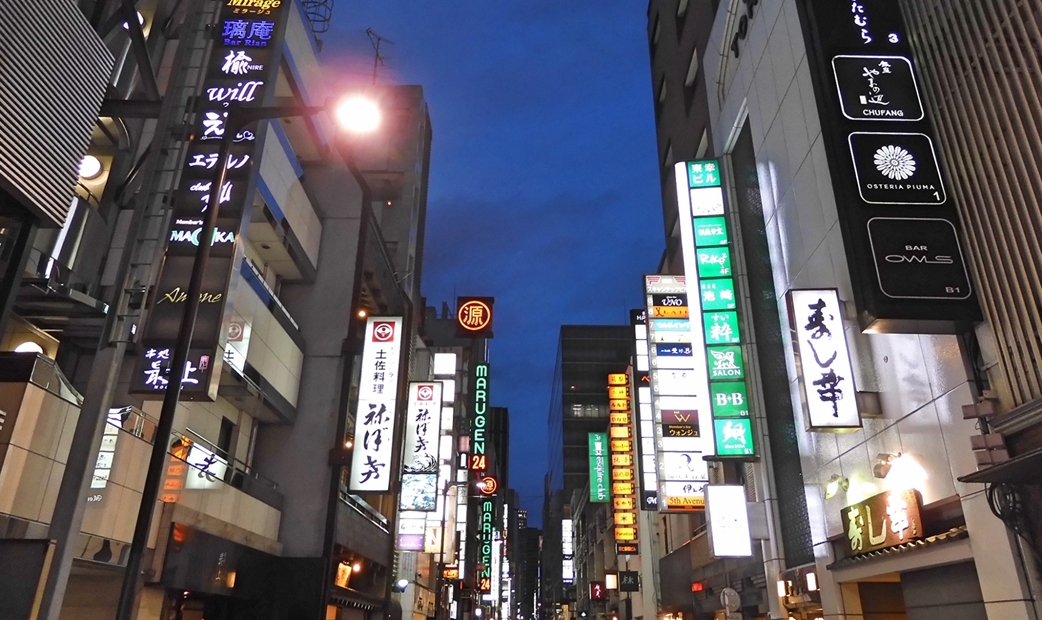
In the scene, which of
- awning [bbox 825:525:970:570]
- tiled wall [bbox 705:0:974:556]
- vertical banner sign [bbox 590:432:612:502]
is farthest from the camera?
vertical banner sign [bbox 590:432:612:502]

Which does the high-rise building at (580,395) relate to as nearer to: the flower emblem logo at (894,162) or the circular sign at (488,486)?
the circular sign at (488,486)

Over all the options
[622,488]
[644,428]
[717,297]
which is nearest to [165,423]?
[717,297]

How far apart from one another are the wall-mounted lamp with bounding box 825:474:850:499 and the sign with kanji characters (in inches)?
25.9

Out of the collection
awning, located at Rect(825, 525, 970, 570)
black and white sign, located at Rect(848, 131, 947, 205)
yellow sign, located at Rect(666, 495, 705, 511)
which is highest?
black and white sign, located at Rect(848, 131, 947, 205)

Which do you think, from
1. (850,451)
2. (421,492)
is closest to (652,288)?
(850,451)

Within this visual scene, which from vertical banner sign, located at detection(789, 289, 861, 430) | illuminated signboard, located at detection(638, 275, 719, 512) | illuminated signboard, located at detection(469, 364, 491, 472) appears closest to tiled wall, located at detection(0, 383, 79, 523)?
vertical banner sign, located at detection(789, 289, 861, 430)

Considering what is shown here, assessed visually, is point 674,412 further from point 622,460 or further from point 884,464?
point 622,460

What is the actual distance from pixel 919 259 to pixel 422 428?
80.9ft

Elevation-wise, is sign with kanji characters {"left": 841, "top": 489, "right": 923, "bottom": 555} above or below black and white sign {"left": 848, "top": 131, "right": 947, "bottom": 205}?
below

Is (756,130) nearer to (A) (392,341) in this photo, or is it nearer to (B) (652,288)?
(B) (652,288)

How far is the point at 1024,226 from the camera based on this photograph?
950cm

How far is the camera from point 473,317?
158ft

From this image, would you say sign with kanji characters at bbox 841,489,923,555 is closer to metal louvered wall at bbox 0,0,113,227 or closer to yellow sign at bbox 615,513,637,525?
metal louvered wall at bbox 0,0,113,227

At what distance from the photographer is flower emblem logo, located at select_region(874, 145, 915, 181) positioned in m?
11.6
